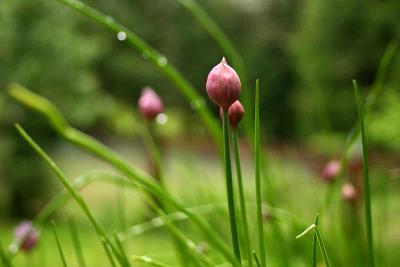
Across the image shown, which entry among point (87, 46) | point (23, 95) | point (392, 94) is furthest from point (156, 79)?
point (23, 95)

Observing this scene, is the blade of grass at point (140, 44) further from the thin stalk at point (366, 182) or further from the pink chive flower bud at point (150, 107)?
the thin stalk at point (366, 182)

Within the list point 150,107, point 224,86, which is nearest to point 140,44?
point 150,107

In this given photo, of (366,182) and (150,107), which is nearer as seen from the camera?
(366,182)

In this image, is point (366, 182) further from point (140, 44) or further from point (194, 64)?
point (194, 64)

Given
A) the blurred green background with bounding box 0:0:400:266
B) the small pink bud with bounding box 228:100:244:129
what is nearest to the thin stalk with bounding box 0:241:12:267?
the small pink bud with bounding box 228:100:244:129

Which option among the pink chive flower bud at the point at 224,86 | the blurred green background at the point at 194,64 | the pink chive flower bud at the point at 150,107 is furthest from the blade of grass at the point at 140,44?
the blurred green background at the point at 194,64

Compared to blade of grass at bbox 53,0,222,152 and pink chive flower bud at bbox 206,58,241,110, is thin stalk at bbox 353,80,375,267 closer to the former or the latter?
pink chive flower bud at bbox 206,58,241,110
